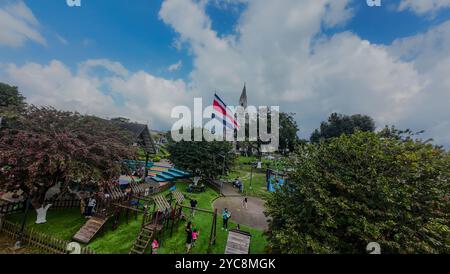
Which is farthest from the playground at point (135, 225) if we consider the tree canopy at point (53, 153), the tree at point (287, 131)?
the tree at point (287, 131)

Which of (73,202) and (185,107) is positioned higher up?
(185,107)

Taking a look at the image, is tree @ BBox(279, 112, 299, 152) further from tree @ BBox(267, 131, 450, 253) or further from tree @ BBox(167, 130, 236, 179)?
tree @ BBox(267, 131, 450, 253)

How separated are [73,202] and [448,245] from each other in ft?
74.2

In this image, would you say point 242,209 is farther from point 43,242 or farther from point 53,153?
point 53,153

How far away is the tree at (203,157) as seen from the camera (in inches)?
1020

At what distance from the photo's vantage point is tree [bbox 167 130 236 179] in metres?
25.9

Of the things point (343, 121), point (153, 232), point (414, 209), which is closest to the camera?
point (414, 209)

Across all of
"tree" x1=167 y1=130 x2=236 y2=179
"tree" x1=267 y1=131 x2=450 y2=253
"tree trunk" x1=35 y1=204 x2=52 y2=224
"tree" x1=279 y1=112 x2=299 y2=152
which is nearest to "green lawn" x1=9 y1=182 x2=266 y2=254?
"tree trunk" x1=35 y1=204 x2=52 y2=224

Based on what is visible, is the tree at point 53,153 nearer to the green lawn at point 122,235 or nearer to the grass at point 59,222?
the grass at point 59,222

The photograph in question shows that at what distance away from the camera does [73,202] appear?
51.7ft

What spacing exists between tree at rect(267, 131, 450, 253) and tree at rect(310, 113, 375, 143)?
48775 mm

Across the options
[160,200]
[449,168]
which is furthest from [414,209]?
[160,200]

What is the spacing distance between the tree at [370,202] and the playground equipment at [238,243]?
147 centimetres
